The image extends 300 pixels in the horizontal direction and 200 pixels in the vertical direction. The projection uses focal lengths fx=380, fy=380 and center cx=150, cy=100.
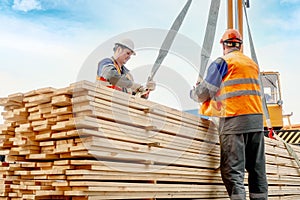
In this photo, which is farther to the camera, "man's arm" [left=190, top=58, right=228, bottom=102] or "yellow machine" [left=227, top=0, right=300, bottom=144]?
"yellow machine" [left=227, top=0, right=300, bottom=144]

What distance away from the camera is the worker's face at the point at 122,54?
207 inches

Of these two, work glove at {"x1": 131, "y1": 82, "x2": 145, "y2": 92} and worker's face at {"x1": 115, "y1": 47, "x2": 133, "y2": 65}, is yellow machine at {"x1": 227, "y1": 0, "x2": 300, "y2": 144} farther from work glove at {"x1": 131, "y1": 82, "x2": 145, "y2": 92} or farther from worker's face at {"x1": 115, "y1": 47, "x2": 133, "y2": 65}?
work glove at {"x1": 131, "y1": 82, "x2": 145, "y2": 92}

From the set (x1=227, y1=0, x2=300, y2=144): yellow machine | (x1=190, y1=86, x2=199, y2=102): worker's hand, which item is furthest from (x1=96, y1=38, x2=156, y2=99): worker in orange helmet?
(x1=227, y1=0, x2=300, y2=144): yellow machine

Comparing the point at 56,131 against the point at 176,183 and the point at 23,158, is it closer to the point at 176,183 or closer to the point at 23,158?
the point at 23,158

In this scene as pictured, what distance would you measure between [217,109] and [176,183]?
1013 millimetres

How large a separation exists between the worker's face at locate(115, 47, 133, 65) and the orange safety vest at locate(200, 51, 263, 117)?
1.40m

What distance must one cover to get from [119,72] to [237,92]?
1.59 m

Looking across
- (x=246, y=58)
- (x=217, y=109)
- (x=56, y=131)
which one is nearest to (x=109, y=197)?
(x=56, y=131)

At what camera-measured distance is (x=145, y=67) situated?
18.9ft

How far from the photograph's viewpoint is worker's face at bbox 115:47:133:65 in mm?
5262

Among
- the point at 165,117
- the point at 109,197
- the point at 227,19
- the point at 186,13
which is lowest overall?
the point at 109,197

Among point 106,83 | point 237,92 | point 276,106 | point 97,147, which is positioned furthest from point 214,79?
point 276,106

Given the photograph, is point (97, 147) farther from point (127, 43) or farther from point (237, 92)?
point (127, 43)

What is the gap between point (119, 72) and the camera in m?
5.07
